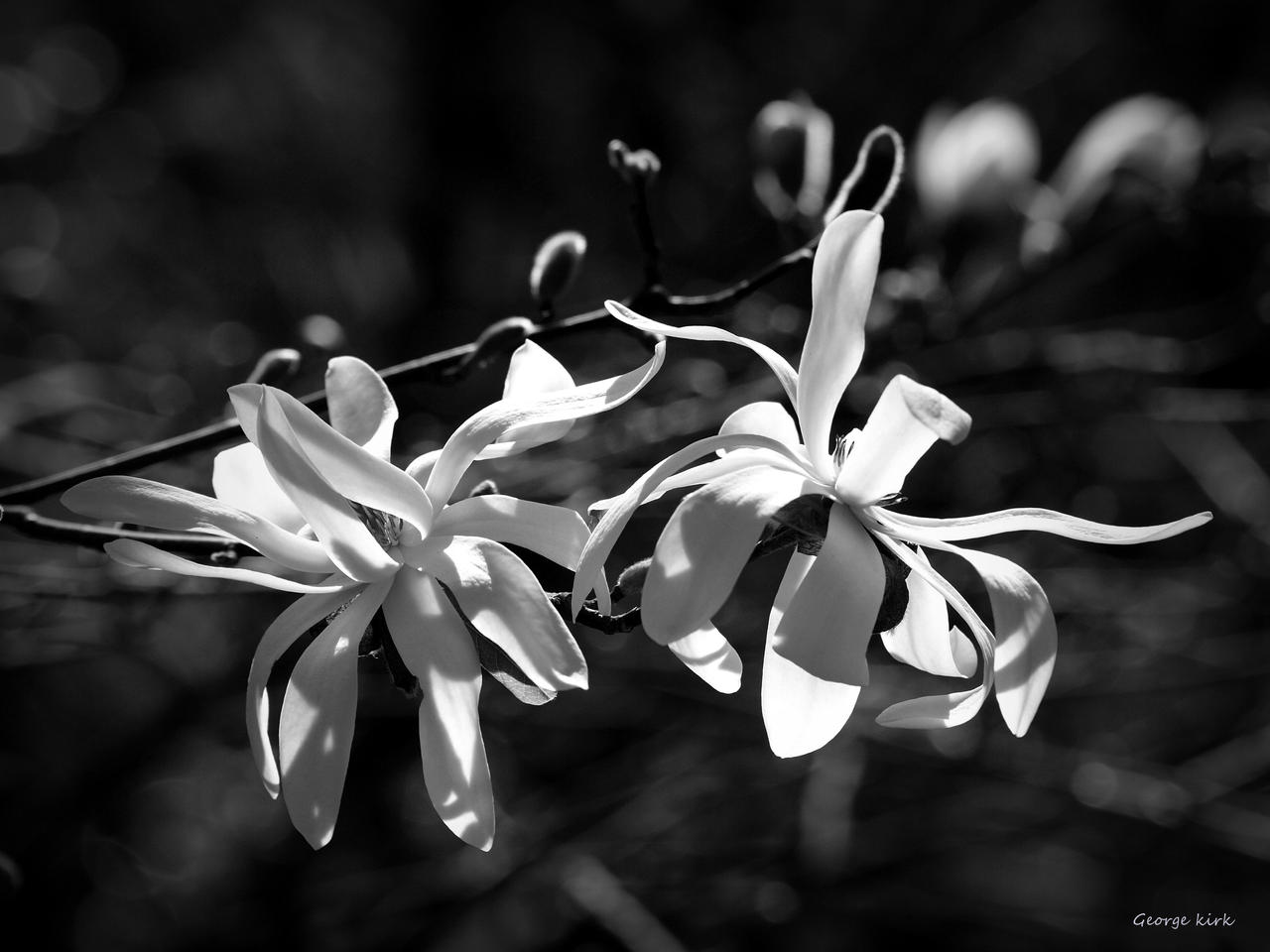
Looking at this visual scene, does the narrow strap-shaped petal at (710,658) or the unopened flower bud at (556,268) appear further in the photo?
the unopened flower bud at (556,268)

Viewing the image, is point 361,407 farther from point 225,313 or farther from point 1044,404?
point 225,313

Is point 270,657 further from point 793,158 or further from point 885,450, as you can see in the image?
point 793,158

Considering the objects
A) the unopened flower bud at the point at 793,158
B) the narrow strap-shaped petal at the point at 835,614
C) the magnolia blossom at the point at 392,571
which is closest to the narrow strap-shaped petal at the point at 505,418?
the magnolia blossom at the point at 392,571

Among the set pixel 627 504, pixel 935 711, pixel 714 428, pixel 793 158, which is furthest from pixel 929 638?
pixel 714 428

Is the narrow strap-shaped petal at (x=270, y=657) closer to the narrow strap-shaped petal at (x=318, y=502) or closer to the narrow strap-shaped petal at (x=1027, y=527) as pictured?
the narrow strap-shaped petal at (x=318, y=502)

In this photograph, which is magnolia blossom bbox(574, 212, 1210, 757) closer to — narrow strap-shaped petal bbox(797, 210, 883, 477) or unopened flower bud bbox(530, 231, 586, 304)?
narrow strap-shaped petal bbox(797, 210, 883, 477)

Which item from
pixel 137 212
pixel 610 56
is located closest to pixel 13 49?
A: pixel 137 212
